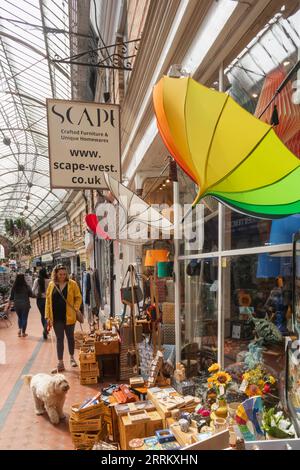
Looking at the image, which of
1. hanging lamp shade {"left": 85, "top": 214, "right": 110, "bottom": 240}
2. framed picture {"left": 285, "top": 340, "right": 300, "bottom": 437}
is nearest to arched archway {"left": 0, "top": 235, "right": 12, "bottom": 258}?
hanging lamp shade {"left": 85, "top": 214, "right": 110, "bottom": 240}

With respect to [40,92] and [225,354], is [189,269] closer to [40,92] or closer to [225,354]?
[225,354]

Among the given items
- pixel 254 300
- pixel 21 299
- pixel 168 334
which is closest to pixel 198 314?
pixel 254 300

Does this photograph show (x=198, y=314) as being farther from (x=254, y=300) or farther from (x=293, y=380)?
(x=293, y=380)

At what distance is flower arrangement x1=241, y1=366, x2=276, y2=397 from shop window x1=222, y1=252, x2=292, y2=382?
11 cm

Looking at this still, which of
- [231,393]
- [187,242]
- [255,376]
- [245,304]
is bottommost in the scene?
[231,393]

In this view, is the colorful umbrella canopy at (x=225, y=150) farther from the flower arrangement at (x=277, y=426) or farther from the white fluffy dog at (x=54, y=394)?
the white fluffy dog at (x=54, y=394)

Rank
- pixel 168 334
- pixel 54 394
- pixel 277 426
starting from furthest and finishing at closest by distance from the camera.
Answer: pixel 168 334, pixel 54 394, pixel 277 426

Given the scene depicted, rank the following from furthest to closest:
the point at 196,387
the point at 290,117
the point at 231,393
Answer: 1. the point at 196,387
2. the point at 231,393
3. the point at 290,117

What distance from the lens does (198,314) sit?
4.26 metres

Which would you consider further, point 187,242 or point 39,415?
point 187,242

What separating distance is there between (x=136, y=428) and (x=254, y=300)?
5.30ft

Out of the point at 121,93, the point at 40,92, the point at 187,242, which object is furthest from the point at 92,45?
the point at 187,242

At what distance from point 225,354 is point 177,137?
8.20 ft

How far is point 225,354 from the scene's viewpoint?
3150 millimetres
